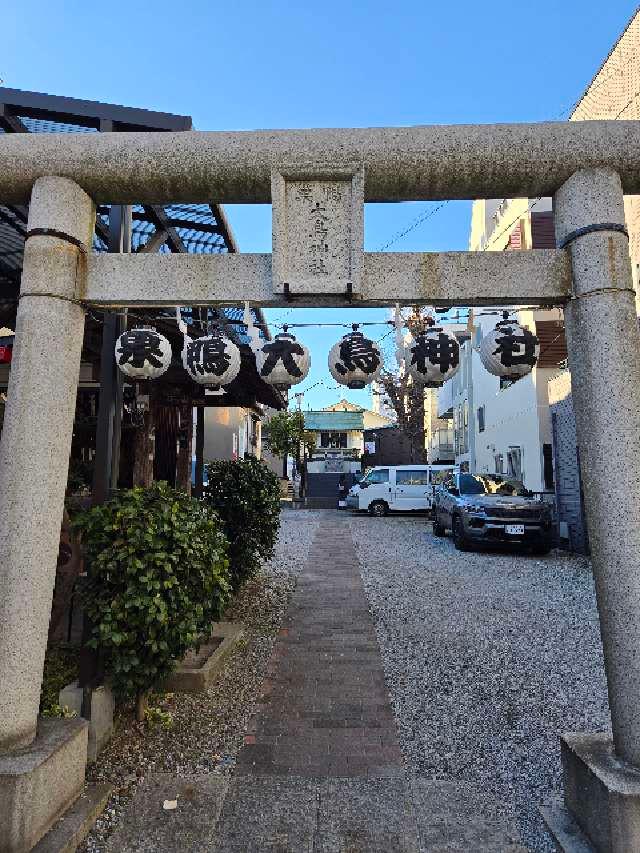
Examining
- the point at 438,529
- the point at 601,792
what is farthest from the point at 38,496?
the point at 438,529

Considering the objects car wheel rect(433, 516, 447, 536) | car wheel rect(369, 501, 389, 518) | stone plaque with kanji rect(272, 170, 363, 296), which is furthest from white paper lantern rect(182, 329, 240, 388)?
car wheel rect(369, 501, 389, 518)

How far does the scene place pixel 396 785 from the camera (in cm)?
332

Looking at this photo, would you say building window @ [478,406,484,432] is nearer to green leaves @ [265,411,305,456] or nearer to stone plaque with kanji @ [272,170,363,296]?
green leaves @ [265,411,305,456]

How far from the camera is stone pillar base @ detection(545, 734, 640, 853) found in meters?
2.50

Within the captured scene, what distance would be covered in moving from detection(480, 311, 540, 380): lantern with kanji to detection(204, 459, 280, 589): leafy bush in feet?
14.1

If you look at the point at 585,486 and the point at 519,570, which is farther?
the point at 519,570

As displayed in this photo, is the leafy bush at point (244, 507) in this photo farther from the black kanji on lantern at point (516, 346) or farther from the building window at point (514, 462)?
the building window at point (514, 462)

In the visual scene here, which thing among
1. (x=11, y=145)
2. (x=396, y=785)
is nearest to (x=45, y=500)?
(x=11, y=145)

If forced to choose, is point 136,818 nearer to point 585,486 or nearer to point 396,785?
point 396,785

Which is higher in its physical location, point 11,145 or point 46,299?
point 11,145

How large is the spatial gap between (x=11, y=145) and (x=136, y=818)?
168 inches

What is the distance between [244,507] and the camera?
714 centimetres

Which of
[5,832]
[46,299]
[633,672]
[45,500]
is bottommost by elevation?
[5,832]

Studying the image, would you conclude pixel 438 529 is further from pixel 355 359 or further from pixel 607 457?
pixel 607 457
